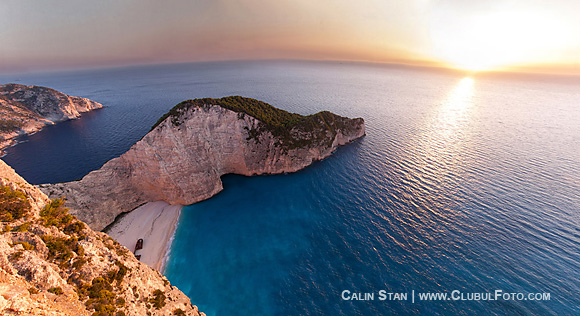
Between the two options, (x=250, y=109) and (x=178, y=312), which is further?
(x=250, y=109)

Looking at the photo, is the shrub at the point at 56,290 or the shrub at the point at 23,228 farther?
the shrub at the point at 23,228

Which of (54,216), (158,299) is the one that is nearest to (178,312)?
(158,299)

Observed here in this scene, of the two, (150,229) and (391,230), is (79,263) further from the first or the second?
(391,230)

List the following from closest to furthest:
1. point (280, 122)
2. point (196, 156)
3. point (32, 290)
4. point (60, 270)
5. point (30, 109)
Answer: point (32, 290) → point (60, 270) → point (196, 156) → point (280, 122) → point (30, 109)

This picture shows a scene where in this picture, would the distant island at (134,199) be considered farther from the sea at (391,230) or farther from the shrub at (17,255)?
the sea at (391,230)

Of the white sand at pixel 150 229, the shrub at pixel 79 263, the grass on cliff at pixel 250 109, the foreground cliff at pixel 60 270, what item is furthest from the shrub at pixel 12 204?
the grass on cliff at pixel 250 109

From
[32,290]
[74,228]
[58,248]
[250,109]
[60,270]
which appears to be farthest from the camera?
[250,109]

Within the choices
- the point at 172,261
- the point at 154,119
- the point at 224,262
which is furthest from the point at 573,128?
the point at 154,119

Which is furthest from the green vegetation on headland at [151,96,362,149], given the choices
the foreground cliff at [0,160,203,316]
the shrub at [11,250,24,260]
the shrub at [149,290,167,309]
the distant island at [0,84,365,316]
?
the shrub at [11,250,24,260]
